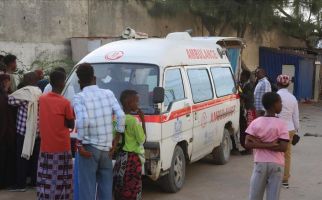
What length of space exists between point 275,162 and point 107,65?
3.09 metres

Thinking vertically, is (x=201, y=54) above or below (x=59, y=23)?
below

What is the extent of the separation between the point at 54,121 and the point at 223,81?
4749mm

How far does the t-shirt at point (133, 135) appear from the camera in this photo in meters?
5.69

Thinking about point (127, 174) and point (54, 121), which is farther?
point (127, 174)

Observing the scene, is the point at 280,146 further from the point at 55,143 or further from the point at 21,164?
the point at 21,164

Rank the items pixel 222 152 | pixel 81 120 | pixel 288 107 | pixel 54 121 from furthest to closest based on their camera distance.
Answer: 1. pixel 222 152
2. pixel 288 107
3. pixel 54 121
4. pixel 81 120

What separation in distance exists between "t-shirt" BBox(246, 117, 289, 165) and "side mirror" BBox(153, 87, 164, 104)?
160 cm

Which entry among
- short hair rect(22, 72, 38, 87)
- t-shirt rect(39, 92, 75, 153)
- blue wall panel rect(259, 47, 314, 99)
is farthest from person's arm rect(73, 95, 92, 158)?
blue wall panel rect(259, 47, 314, 99)

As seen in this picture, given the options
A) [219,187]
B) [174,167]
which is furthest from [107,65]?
[219,187]

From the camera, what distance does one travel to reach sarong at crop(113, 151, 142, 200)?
5.75 metres

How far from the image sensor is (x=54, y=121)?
18.2 feet

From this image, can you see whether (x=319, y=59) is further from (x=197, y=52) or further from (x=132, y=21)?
(x=197, y=52)

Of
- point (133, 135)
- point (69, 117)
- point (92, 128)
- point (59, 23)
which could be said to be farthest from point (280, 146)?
point (59, 23)

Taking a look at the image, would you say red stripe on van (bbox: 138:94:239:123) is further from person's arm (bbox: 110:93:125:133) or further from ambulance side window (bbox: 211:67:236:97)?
person's arm (bbox: 110:93:125:133)
